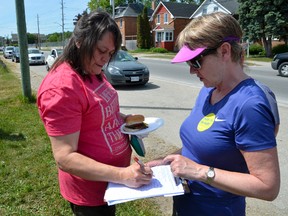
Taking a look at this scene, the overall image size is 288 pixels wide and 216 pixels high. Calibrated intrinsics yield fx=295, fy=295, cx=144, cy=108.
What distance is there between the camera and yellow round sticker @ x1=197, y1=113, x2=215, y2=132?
5.04 ft

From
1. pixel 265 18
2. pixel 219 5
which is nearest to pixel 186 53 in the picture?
pixel 265 18

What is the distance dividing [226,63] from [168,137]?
14.0 feet

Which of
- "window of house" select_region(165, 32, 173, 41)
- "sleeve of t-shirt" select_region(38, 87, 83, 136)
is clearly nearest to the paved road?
"sleeve of t-shirt" select_region(38, 87, 83, 136)

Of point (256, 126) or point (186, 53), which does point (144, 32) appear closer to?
point (186, 53)

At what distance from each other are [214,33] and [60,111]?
859 millimetres

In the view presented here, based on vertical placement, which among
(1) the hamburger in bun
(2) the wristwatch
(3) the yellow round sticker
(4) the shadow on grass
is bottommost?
(4) the shadow on grass

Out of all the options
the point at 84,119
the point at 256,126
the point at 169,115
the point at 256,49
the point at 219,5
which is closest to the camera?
the point at 256,126

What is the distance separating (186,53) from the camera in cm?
154

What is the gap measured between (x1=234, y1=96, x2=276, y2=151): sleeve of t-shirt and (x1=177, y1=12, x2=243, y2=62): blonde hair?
316 mm

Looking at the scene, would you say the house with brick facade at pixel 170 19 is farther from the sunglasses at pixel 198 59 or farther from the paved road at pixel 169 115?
the sunglasses at pixel 198 59

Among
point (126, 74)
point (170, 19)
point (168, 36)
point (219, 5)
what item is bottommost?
point (126, 74)

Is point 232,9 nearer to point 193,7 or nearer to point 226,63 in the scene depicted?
point 193,7

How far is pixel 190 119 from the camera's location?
1754 mm

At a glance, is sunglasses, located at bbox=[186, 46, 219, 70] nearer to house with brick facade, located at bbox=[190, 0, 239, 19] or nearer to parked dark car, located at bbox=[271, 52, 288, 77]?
parked dark car, located at bbox=[271, 52, 288, 77]
